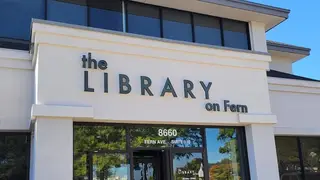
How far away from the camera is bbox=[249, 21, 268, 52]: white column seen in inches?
574

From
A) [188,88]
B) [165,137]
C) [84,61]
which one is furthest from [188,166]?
[84,61]

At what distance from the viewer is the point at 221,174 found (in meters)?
12.1

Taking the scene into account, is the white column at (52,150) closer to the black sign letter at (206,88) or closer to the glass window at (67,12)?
the glass window at (67,12)

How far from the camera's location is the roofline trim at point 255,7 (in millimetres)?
13786

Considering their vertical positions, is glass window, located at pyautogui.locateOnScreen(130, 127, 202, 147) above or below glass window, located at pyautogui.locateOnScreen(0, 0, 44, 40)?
below

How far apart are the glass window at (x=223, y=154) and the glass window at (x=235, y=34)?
343 cm

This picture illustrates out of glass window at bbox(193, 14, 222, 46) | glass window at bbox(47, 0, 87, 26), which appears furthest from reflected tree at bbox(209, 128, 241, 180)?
glass window at bbox(47, 0, 87, 26)

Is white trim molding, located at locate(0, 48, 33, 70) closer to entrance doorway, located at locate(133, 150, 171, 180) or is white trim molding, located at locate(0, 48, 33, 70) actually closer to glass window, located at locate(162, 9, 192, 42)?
entrance doorway, located at locate(133, 150, 171, 180)

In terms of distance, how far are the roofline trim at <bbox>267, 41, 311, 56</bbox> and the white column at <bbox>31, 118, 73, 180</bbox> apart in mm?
10962

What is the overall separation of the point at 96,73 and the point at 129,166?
271 cm

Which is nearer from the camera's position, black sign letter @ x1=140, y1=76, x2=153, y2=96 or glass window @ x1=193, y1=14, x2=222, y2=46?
black sign letter @ x1=140, y1=76, x2=153, y2=96

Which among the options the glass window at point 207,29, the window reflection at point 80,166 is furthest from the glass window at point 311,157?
the window reflection at point 80,166

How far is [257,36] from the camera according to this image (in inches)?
581

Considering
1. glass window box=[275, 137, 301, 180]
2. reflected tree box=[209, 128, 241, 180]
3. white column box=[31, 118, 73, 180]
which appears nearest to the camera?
white column box=[31, 118, 73, 180]
